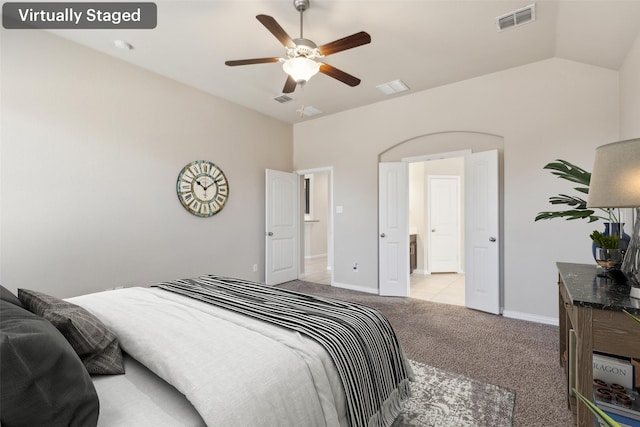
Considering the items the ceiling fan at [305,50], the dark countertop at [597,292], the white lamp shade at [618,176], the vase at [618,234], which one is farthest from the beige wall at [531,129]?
the white lamp shade at [618,176]

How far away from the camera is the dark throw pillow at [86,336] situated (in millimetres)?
1084

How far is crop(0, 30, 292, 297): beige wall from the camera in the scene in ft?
9.00

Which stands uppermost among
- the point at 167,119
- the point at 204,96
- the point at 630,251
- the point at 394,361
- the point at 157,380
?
the point at 204,96

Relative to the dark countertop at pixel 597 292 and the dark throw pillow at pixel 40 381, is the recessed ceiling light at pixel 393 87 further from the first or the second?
the dark throw pillow at pixel 40 381

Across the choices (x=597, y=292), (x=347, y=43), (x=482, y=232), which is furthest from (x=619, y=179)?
(x=482, y=232)

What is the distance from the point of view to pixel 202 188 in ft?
13.7

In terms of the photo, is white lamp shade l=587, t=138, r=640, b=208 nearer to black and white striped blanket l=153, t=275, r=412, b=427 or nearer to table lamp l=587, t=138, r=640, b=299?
table lamp l=587, t=138, r=640, b=299

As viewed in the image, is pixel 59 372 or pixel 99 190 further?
pixel 99 190

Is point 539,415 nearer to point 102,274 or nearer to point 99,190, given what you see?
point 102,274

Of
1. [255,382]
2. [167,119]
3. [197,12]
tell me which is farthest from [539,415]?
[167,119]

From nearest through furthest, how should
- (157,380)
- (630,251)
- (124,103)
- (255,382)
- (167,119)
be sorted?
(255,382)
(157,380)
(630,251)
(124,103)
(167,119)

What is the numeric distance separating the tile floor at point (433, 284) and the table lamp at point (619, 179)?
3.10 m

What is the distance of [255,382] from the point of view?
39.4 inches

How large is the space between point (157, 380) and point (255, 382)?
41 cm
